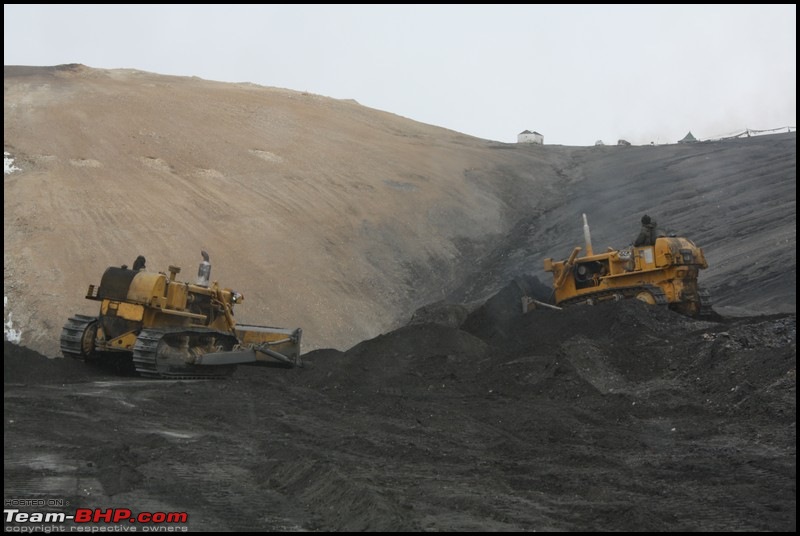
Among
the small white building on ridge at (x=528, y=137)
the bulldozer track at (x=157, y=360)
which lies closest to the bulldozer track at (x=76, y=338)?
the bulldozer track at (x=157, y=360)

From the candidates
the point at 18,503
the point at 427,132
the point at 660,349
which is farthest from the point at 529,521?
the point at 427,132

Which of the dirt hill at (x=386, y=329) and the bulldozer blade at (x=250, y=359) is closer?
the dirt hill at (x=386, y=329)

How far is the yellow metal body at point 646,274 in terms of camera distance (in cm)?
2011

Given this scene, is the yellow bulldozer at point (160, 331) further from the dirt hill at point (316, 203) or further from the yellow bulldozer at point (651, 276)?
the yellow bulldozer at point (651, 276)

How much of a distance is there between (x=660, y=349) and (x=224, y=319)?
348 inches

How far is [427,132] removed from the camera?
55.7 m

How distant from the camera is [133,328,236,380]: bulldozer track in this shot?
16.6 meters

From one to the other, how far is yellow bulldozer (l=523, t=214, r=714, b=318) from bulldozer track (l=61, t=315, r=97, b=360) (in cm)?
1107

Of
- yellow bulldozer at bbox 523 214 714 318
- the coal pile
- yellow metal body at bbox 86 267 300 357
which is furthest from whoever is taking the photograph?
yellow bulldozer at bbox 523 214 714 318

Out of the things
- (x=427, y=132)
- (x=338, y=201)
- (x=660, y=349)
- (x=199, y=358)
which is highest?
(x=427, y=132)

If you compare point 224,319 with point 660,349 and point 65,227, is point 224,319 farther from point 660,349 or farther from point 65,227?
point 65,227

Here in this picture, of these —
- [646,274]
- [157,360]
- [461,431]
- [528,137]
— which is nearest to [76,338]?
[157,360]

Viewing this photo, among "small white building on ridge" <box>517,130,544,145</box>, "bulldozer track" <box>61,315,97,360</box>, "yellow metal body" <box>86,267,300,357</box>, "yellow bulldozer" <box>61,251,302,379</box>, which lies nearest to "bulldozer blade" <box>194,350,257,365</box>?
"yellow bulldozer" <box>61,251,302,379</box>

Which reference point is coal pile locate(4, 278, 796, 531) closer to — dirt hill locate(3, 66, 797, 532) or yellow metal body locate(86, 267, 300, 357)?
dirt hill locate(3, 66, 797, 532)
